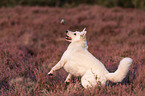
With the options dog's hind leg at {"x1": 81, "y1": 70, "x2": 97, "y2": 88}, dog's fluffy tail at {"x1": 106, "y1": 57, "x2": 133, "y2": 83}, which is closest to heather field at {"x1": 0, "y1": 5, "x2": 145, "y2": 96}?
dog's hind leg at {"x1": 81, "y1": 70, "x2": 97, "y2": 88}

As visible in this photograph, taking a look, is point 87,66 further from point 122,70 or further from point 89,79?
point 122,70

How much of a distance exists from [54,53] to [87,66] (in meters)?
2.92

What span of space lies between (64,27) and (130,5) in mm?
13344

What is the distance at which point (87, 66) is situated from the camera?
2.49m

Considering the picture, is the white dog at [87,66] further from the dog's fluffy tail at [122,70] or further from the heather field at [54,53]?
the heather field at [54,53]

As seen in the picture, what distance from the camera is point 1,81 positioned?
3.28 m

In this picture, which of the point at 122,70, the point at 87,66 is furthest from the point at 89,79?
the point at 122,70

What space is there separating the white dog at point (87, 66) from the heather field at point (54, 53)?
141 millimetres

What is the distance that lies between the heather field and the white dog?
14cm

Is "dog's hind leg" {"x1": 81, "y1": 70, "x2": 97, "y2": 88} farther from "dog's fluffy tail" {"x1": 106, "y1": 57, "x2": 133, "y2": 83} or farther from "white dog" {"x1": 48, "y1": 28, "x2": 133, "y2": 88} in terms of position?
"dog's fluffy tail" {"x1": 106, "y1": 57, "x2": 133, "y2": 83}

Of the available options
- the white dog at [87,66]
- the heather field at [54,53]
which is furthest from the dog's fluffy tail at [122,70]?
the heather field at [54,53]

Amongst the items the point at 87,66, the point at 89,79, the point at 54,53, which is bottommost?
the point at 54,53

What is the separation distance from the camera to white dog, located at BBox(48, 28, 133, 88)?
2296mm

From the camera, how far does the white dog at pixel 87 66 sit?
230 centimetres
